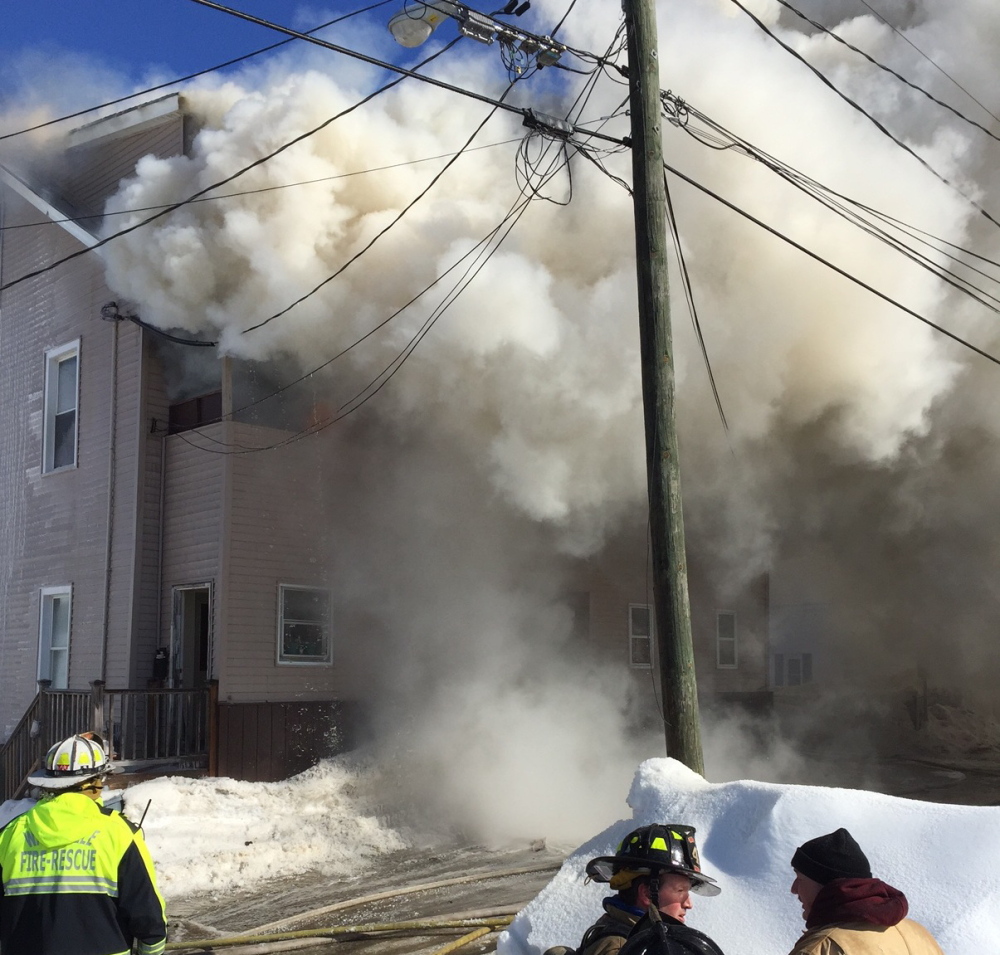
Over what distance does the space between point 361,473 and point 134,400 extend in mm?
2942

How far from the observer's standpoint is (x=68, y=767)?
3.74 m

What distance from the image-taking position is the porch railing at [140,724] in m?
11.8

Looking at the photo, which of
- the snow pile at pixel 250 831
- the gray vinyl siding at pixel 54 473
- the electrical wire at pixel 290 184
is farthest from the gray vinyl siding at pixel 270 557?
the electrical wire at pixel 290 184

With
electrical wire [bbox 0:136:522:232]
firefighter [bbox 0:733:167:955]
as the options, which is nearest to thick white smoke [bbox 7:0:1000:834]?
electrical wire [bbox 0:136:522:232]

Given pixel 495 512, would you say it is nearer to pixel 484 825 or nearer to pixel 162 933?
pixel 484 825

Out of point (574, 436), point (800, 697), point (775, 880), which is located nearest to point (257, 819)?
point (574, 436)

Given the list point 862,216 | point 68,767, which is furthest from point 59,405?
point 68,767

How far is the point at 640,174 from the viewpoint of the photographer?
321 inches

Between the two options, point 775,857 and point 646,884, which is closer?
point 646,884

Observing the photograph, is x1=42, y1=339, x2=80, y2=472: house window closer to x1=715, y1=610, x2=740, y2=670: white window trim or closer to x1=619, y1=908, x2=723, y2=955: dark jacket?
x1=715, y1=610, x2=740, y2=670: white window trim

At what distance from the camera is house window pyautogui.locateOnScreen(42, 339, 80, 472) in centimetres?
1473

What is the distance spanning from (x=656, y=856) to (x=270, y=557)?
10129 mm

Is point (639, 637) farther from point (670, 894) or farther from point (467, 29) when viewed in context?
point (670, 894)

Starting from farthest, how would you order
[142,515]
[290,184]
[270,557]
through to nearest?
[142,515], [290,184], [270,557]
